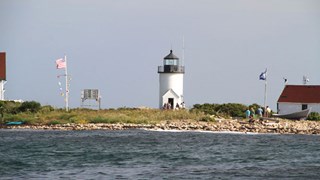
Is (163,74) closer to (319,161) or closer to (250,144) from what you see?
(250,144)

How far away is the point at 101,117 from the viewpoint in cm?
5019

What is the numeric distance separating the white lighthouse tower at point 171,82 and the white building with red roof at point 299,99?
27.8 ft

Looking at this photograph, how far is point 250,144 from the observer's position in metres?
38.0

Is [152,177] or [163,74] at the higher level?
[163,74]

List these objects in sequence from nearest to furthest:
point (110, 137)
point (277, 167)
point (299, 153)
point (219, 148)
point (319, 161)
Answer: point (277, 167)
point (319, 161)
point (299, 153)
point (219, 148)
point (110, 137)

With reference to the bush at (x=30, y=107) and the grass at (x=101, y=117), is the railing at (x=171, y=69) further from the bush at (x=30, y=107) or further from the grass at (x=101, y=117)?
the bush at (x=30, y=107)

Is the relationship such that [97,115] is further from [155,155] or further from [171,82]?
[155,155]

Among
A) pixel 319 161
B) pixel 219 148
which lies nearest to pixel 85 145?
pixel 219 148

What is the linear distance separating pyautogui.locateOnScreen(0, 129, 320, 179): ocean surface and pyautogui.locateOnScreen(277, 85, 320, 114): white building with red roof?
655 inches

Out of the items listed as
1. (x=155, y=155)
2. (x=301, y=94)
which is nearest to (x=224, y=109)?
(x=301, y=94)

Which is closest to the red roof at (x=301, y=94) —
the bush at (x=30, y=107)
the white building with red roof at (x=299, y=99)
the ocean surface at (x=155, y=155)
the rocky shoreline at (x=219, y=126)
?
the white building with red roof at (x=299, y=99)

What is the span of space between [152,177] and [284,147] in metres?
13.1

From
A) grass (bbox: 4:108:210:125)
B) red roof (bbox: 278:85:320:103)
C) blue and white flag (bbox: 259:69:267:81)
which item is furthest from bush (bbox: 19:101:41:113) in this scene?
red roof (bbox: 278:85:320:103)

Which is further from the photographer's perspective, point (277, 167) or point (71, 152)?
point (71, 152)
